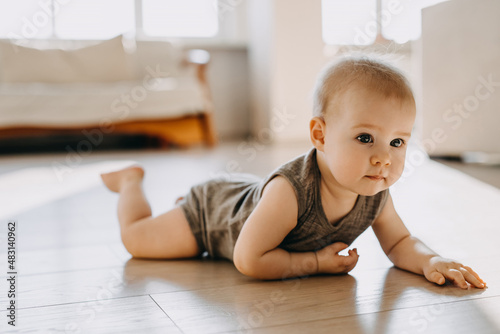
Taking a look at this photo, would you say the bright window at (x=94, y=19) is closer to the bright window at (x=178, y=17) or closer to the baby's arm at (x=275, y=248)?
the bright window at (x=178, y=17)

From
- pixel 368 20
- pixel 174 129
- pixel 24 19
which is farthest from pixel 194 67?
pixel 368 20

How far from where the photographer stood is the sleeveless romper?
92 cm

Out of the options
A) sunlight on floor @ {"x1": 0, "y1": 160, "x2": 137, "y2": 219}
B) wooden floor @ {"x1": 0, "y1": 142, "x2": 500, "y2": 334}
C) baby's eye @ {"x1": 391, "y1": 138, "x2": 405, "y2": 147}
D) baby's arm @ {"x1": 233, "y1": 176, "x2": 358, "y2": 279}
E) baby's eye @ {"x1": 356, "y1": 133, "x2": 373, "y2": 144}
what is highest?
baby's eye @ {"x1": 356, "y1": 133, "x2": 373, "y2": 144}

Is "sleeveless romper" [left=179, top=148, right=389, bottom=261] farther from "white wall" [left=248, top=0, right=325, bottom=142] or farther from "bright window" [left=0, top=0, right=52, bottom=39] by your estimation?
"bright window" [left=0, top=0, right=52, bottom=39]

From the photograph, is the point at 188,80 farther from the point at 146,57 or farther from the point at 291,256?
the point at 291,256

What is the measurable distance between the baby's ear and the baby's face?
0.10 feet

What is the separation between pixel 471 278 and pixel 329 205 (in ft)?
0.79

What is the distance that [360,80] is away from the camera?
0.84 metres

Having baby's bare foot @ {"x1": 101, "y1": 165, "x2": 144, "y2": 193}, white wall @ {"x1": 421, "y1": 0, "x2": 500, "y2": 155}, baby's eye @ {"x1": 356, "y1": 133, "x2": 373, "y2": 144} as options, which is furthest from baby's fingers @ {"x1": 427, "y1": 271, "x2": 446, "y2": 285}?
white wall @ {"x1": 421, "y1": 0, "x2": 500, "y2": 155}

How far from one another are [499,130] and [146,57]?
268 centimetres

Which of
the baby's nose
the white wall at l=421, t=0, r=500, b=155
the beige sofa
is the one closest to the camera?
the baby's nose

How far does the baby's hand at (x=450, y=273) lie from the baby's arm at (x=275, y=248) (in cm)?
12

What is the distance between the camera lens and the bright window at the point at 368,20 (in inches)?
169

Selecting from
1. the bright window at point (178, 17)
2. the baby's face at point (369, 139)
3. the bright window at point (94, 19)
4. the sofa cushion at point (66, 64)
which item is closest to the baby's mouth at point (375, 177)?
the baby's face at point (369, 139)
